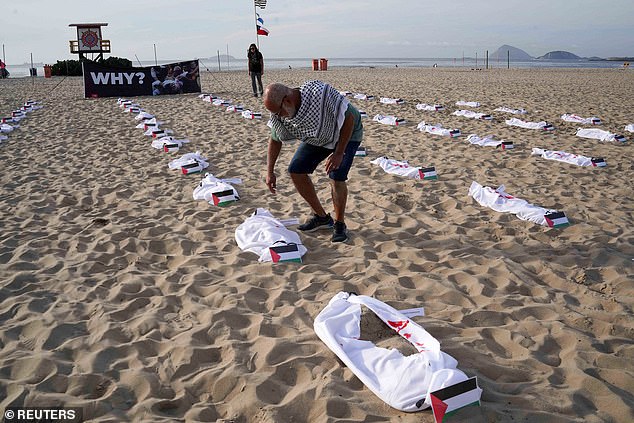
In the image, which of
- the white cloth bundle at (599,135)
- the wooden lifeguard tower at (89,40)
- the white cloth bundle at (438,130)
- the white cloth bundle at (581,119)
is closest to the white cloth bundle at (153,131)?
the white cloth bundle at (438,130)

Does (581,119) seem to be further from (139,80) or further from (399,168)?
(139,80)

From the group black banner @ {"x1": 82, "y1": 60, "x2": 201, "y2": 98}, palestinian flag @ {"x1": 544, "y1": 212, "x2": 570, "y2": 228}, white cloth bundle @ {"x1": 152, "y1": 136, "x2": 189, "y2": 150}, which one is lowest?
palestinian flag @ {"x1": 544, "y1": 212, "x2": 570, "y2": 228}

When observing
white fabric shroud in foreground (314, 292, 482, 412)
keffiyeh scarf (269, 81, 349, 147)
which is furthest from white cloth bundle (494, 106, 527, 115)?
white fabric shroud in foreground (314, 292, 482, 412)

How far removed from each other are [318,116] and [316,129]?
0.11m

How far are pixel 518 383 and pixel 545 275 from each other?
1.36 metres

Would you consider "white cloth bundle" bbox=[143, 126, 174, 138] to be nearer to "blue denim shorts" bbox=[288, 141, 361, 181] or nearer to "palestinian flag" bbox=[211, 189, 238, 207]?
"palestinian flag" bbox=[211, 189, 238, 207]

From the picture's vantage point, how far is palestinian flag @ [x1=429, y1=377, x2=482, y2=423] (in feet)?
6.66

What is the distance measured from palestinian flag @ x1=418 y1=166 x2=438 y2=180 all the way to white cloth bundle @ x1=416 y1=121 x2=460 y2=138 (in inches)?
111

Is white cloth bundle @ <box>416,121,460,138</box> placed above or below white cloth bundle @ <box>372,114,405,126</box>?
below

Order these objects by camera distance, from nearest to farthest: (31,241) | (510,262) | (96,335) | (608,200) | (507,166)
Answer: (96,335) → (510,262) → (31,241) → (608,200) → (507,166)

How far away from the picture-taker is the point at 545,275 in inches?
136

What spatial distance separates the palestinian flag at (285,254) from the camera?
3.69m

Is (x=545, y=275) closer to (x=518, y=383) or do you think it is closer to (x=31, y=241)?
(x=518, y=383)

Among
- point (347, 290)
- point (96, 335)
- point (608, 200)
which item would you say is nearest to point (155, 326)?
point (96, 335)
